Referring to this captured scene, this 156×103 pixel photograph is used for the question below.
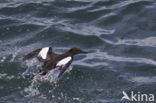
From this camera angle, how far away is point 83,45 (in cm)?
1400

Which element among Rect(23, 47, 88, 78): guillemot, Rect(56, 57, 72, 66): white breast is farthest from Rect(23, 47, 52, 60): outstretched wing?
Rect(56, 57, 72, 66): white breast

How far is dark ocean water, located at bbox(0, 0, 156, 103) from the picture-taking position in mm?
11812

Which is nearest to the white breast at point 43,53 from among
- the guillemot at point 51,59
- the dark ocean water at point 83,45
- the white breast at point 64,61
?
the guillemot at point 51,59

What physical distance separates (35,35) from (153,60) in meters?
3.05

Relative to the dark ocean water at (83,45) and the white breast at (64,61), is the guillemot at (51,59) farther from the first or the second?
the dark ocean water at (83,45)

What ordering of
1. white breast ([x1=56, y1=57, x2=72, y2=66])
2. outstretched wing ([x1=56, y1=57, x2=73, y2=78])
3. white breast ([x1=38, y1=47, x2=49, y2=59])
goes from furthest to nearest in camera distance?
white breast ([x1=38, y1=47, x2=49, y2=59]), white breast ([x1=56, y1=57, x2=72, y2=66]), outstretched wing ([x1=56, y1=57, x2=73, y2=78])

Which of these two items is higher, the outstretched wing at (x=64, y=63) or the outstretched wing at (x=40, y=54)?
the outstretched wing at (x=40, y=54)

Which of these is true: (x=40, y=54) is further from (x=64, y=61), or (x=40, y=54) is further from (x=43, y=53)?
(x=64, y=61)

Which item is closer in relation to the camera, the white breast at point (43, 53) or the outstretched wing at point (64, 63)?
the outstretched wing at point (64, 63)

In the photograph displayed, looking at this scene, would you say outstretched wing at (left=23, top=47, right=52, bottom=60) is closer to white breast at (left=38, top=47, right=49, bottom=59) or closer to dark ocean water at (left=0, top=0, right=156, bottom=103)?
white breast at (left=38, top=47, right=49, bottom=59)

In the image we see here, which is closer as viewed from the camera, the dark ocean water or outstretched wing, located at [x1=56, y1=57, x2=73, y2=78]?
outstretched wing, located at [x1=56, y1=57, x2=73, y2=78]

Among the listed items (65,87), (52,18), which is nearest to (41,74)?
(65,87)

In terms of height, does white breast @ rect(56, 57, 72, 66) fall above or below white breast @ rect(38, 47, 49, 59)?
below

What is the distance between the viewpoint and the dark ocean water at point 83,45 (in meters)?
11.8
